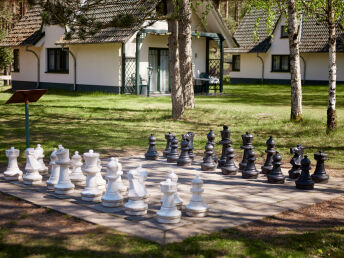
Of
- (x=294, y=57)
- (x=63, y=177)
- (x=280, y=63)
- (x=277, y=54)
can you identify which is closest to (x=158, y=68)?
(x=294, y=57)

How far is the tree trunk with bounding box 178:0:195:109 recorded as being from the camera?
15031mm

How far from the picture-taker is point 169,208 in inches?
188

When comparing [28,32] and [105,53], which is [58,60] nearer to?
[28,32]

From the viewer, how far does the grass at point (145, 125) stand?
32.0ft

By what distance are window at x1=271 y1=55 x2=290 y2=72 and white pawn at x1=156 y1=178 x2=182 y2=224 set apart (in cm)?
2973

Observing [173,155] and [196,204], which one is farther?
[173,155]

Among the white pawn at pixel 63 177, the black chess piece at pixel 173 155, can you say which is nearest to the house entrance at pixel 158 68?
the black chess piece at pixel 173 155

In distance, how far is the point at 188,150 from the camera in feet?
25.8

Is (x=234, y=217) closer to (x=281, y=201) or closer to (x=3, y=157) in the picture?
(x=281, y=201)

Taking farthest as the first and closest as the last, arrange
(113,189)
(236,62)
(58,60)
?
1. (236,62)
2. (58,60)
3. (113,189)

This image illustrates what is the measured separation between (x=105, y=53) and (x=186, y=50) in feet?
27.4

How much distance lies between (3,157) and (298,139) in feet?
19.6

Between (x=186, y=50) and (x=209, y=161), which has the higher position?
(x=186, y=50)

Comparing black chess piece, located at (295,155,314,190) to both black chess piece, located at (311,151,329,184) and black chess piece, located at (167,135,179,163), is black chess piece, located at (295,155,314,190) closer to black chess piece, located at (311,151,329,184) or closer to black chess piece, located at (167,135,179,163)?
black chess piece, located at (311,151,329,184)
